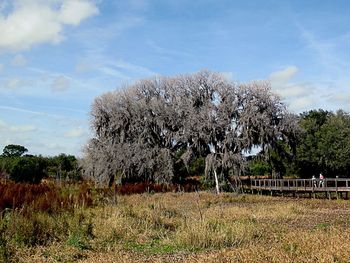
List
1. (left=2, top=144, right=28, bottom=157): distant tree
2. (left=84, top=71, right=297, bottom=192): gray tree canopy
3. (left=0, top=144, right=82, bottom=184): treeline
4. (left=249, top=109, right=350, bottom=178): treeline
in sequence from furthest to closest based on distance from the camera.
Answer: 1. (left=2, top=144, right=28, bottom=157): distant tree
2. (left=249, top=109, right=350, bottom=178): treeline
3. (left=84, top=71, right=297, bottom=192): gray tree canopy
4. (left=0, top=144, right=82, bottom=184): treeline

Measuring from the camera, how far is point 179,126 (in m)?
42.6

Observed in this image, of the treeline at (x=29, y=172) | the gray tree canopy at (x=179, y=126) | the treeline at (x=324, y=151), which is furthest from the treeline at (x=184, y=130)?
the treeline at (x=324, y=151)

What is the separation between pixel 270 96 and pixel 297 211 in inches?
867

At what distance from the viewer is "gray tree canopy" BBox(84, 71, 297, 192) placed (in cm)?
4019

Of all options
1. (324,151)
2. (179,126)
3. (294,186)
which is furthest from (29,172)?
(324,151)

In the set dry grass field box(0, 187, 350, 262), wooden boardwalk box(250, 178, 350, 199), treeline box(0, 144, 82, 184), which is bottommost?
dry grass field box(0, 187, 350, 262)

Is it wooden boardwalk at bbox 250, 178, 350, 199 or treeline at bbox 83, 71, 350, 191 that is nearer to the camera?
wooden boardwalk at bbox 250, 178, 350, 199

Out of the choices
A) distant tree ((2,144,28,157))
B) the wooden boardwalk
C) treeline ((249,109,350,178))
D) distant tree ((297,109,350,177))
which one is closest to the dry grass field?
the wooden boardwalk

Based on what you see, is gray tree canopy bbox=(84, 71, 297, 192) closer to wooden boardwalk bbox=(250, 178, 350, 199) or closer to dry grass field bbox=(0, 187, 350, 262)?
wooden boardwalk bbox=(250, 178, 350, 199)

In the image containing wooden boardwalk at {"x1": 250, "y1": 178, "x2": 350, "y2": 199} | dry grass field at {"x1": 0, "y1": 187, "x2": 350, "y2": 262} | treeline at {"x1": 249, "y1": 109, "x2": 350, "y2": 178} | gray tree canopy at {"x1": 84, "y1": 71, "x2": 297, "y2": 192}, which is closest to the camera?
dry grass field at {"x1": 0, "y1": 187, "x2": 350, "y2": 262}

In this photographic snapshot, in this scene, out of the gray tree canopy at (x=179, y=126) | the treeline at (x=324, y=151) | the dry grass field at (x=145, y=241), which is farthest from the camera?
the treeline at (x=324, y=151)

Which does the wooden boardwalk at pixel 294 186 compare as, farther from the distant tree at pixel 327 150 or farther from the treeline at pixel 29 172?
the treeline at pixel 29 172

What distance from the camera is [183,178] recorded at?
44469 millimetres

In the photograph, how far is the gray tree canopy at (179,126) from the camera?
132ft
